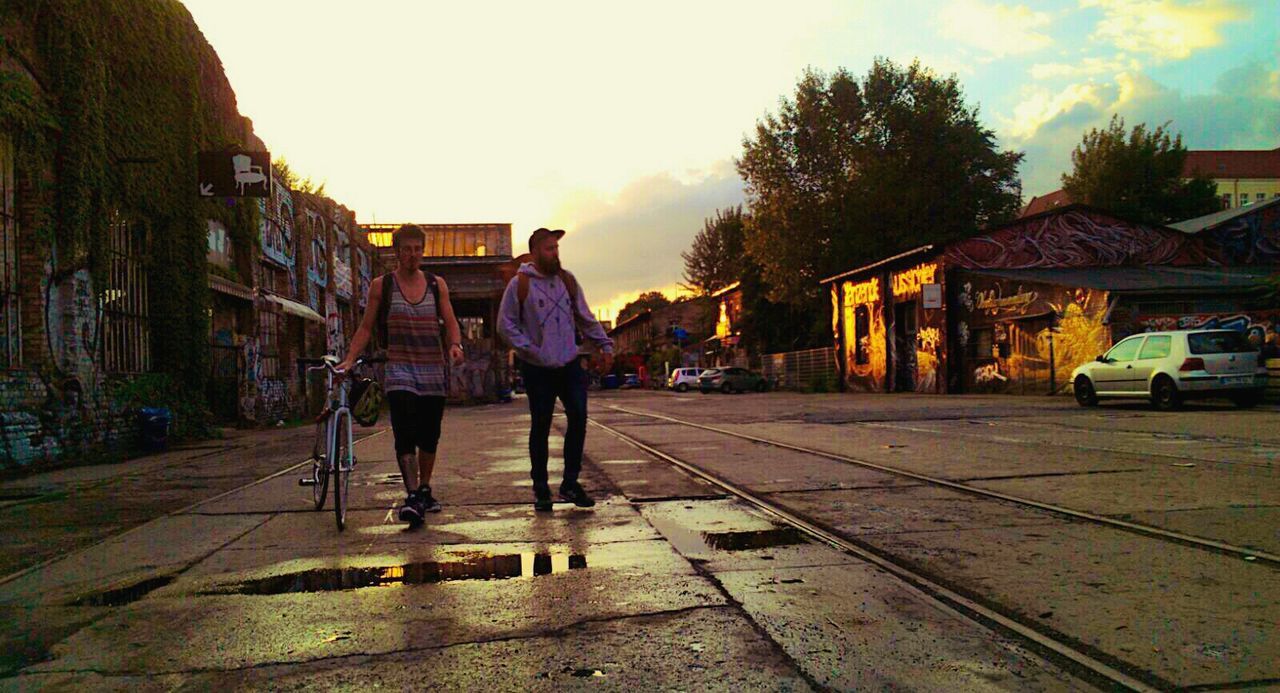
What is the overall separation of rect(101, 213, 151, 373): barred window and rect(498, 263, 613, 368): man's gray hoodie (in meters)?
9.63

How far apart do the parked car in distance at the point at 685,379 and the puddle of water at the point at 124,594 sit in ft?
156

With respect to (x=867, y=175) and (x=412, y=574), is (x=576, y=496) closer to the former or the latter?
(x=412, y=574)

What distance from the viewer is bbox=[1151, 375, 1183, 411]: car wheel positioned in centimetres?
1648

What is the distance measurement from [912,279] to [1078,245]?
6.00 metres

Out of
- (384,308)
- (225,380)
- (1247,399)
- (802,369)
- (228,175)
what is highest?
(228,175)

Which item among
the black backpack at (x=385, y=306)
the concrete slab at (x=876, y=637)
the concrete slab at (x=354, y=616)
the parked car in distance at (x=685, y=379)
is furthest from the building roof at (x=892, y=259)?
the concrete slab at (x=354, y=616)

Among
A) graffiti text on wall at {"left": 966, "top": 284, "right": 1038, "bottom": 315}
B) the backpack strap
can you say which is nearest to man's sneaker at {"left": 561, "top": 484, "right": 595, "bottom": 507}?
the backpack strap

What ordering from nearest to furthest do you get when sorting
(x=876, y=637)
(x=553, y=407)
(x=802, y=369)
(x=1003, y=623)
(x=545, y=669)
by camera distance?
(x=545, y=669)
(x=876, y=637)
(x=1003, y=623)
(x=553, y=407)
(x=802, y=369)

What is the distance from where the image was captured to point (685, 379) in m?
52.5

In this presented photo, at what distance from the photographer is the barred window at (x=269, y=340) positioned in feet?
68.4

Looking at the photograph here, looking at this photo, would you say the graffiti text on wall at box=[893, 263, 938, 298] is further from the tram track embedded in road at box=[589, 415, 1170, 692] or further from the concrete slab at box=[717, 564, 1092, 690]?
the concrete slab at box=[717, 564, 1092, 690]

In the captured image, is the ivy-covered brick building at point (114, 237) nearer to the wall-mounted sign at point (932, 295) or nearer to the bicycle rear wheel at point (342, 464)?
the bicycle rear wheel at point (342, 464)

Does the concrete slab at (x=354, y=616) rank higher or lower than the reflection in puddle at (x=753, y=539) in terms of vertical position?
higher

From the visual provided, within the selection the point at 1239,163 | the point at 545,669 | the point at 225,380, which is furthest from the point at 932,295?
the point at 1239,163
